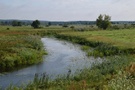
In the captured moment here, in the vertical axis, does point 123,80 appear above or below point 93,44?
above

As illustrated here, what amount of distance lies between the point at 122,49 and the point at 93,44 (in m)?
12.0

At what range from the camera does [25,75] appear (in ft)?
78.9

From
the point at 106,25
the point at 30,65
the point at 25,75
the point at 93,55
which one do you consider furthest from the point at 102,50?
the point at 106,25

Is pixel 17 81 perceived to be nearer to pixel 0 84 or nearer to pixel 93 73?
pixel 0 84

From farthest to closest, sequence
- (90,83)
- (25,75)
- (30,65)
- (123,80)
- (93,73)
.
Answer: (30,65), (25,75), (93,73), (90,83), (123,80)

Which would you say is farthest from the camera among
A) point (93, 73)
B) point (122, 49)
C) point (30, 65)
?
point (122, 49)

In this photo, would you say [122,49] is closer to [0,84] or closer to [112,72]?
[112,72]

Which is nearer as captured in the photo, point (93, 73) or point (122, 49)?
point (93, 73)

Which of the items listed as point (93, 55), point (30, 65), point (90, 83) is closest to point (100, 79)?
point (90, 83)

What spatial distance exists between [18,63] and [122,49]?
15.0 m

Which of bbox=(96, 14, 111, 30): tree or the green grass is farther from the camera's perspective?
bbox=(96, 14, 111, 30): tree

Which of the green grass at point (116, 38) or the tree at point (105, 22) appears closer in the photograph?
the green grass at point (116, 38)

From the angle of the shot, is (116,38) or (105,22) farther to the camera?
(105,22)

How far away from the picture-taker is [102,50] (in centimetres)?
3872
